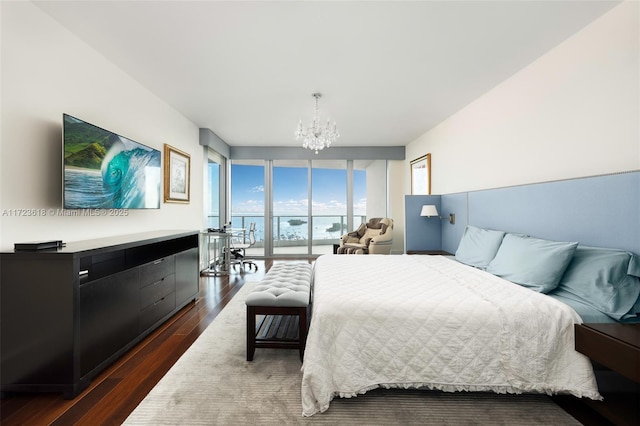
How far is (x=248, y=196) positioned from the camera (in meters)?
6.96

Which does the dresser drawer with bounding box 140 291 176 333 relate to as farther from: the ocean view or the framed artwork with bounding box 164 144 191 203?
the ocean view

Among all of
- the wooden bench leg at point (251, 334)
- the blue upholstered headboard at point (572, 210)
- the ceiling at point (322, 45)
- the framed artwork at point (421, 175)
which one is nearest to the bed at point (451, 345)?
the blue upholstered headboard at point (572, 210)

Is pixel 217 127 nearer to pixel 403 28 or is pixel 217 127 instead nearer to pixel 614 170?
pixel 403 28

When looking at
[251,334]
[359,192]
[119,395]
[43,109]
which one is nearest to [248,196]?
[359,192]

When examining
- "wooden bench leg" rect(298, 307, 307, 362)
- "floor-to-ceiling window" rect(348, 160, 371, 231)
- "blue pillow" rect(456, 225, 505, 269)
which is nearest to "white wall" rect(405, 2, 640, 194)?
"blue pillow" rect(456, 225, 505, 269)

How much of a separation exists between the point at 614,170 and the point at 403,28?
1872 millimetres

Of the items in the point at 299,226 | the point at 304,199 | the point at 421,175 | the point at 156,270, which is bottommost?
the point at 156,270

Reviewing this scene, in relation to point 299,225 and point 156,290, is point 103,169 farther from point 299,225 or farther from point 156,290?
point 299,225

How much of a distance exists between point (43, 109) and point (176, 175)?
6.94 feet

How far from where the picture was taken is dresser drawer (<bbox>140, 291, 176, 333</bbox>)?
8.22ft

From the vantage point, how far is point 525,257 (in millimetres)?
2225

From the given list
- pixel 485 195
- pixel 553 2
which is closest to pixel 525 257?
pixel 485 195

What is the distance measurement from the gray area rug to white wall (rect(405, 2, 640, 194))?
1.81 meters

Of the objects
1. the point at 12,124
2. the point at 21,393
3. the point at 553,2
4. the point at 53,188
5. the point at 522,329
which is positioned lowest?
the point at 21,393
